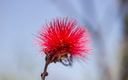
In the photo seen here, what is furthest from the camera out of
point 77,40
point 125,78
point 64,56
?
point 77,40

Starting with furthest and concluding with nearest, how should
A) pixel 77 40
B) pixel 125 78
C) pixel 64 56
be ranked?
1. pixel 77 40
2. pixel 64 56
3. pixel 125 78

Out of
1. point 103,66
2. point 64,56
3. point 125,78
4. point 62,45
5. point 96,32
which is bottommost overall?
point 125,78

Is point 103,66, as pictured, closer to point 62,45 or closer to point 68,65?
point 68,65

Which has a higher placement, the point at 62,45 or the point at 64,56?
the point at 62,45

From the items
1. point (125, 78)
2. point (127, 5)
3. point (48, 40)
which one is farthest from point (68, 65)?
point (127, 5)

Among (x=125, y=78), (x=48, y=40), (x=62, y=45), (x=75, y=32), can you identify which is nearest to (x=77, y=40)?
(x=75, y=32)

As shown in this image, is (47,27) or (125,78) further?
(47,27)

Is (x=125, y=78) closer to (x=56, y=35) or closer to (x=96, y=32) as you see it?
(x=96, y=32)

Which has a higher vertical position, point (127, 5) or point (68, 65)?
point (127, 5)

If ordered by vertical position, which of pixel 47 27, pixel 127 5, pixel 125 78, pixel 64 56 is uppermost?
pixel 127 5
